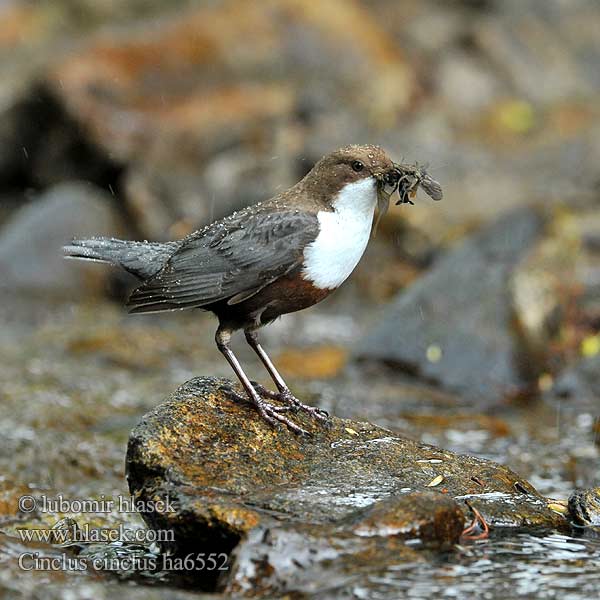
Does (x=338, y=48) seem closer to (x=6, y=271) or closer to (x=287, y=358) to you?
(x=6, y=271)

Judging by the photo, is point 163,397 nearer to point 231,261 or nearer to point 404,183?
point 231,261

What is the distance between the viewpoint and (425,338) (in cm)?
793

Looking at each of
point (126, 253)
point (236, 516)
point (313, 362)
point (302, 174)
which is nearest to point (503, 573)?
point (236, 516)

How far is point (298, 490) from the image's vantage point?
12.6ft

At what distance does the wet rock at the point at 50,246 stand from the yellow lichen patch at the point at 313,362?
9.16 feet

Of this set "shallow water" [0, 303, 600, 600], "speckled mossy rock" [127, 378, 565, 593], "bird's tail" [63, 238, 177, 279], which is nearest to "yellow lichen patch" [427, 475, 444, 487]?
"speckled mossy rock" [127, 378, 565, 593]

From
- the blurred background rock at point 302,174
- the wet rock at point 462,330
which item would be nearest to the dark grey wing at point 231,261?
the blurred background rock at point 302,174

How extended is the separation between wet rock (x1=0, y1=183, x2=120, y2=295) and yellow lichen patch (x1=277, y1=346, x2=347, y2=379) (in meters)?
2.79

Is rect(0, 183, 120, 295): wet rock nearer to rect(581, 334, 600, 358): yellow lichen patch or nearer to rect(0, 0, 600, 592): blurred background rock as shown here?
rect(0, 0, 600, 592): blurred background rock

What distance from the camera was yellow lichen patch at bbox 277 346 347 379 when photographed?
8133mm

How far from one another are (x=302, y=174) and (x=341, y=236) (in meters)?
7.75

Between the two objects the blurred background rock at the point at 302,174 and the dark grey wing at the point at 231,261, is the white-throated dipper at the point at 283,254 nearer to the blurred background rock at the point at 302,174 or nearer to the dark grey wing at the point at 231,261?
the dark grey wing at the point at 231,261

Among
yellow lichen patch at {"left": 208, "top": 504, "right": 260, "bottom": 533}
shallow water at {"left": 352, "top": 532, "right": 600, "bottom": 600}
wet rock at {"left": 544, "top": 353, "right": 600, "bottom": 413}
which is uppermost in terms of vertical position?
wet rock at {"left": 544, "top": 353, "right": 600, "bottom": 413}

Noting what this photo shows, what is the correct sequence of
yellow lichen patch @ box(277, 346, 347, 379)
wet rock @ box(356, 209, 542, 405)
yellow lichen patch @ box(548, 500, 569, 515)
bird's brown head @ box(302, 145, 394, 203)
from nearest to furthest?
1. yellow lichen patch @ box(548, 500, 569, 515)
2. bird's brown head @ box(302, 145, 394, 203)
3. wet rock @ box(356, 209, 542, 405)
4. yellow lichen patch @ box(277, 346, 347, 379)
